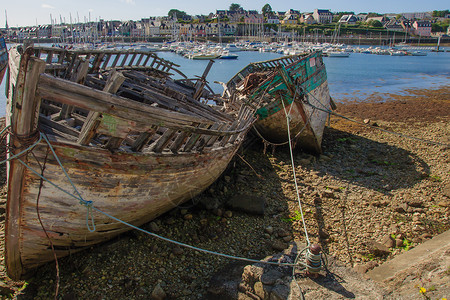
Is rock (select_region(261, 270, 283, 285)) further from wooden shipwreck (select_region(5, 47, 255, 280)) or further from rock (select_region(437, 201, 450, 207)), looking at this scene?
rock (select_region(437, 201, 450, 207))

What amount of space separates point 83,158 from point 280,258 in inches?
139

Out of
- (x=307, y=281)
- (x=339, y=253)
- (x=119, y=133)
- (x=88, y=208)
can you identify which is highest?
(x=119, y=133)

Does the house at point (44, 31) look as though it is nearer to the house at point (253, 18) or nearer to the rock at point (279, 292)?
the house at point (253, 18)

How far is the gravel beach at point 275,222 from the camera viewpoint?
5281mm

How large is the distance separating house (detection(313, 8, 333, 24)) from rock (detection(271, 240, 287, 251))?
178m

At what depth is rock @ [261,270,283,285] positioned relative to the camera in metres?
4.85

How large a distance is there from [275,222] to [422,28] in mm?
155361

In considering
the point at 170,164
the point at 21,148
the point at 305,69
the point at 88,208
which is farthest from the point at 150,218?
the point at 305,69

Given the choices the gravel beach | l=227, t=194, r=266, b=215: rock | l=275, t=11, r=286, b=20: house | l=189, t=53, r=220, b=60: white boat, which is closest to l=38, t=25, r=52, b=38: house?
l=189, t=53, r=220, b=60: white boat

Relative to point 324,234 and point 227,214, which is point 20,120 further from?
point 324,234

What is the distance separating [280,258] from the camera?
5574 millimetres

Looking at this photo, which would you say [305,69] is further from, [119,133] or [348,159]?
[119,133]

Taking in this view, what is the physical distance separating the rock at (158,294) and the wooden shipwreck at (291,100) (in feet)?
22.2

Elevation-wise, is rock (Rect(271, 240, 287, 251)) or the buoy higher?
the buoy
